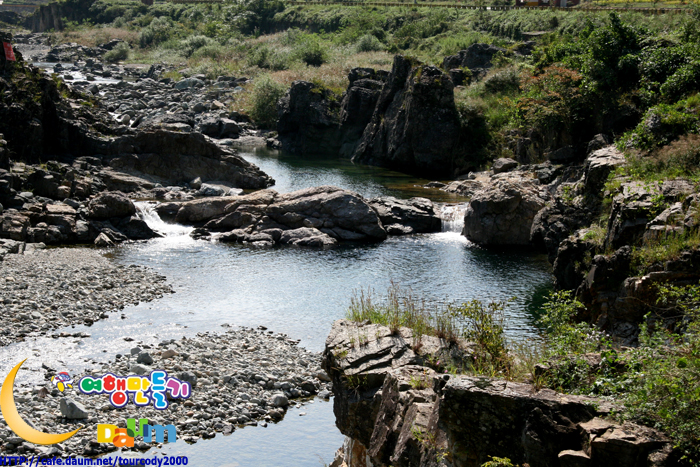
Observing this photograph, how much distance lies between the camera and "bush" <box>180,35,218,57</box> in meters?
101

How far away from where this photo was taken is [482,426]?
7293 millimetres

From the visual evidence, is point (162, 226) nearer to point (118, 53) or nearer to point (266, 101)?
point (266, 101)

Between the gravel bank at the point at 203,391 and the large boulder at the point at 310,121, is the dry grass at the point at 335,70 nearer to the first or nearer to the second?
the large boulder at the point at 310,121

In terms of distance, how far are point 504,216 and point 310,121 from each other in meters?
31.0

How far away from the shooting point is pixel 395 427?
346 inches

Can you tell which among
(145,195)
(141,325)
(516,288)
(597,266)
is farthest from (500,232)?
(145,195)

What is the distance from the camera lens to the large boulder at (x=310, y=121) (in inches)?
2276

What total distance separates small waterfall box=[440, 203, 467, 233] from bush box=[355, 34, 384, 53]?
50866mm

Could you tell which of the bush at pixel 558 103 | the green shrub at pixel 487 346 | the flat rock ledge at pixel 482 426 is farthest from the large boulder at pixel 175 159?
the flat rock ledge at pixel 482 426

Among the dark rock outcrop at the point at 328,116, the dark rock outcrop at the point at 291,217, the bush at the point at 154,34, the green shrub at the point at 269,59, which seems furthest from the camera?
the bush at the point at 154,34

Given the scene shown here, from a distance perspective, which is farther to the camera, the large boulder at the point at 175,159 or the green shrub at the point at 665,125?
the large boulder at the point at 175,159

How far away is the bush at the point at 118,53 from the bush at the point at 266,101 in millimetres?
50634

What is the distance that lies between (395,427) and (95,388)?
8.47 meters

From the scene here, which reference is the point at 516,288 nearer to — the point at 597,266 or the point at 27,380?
the point at 597,266
